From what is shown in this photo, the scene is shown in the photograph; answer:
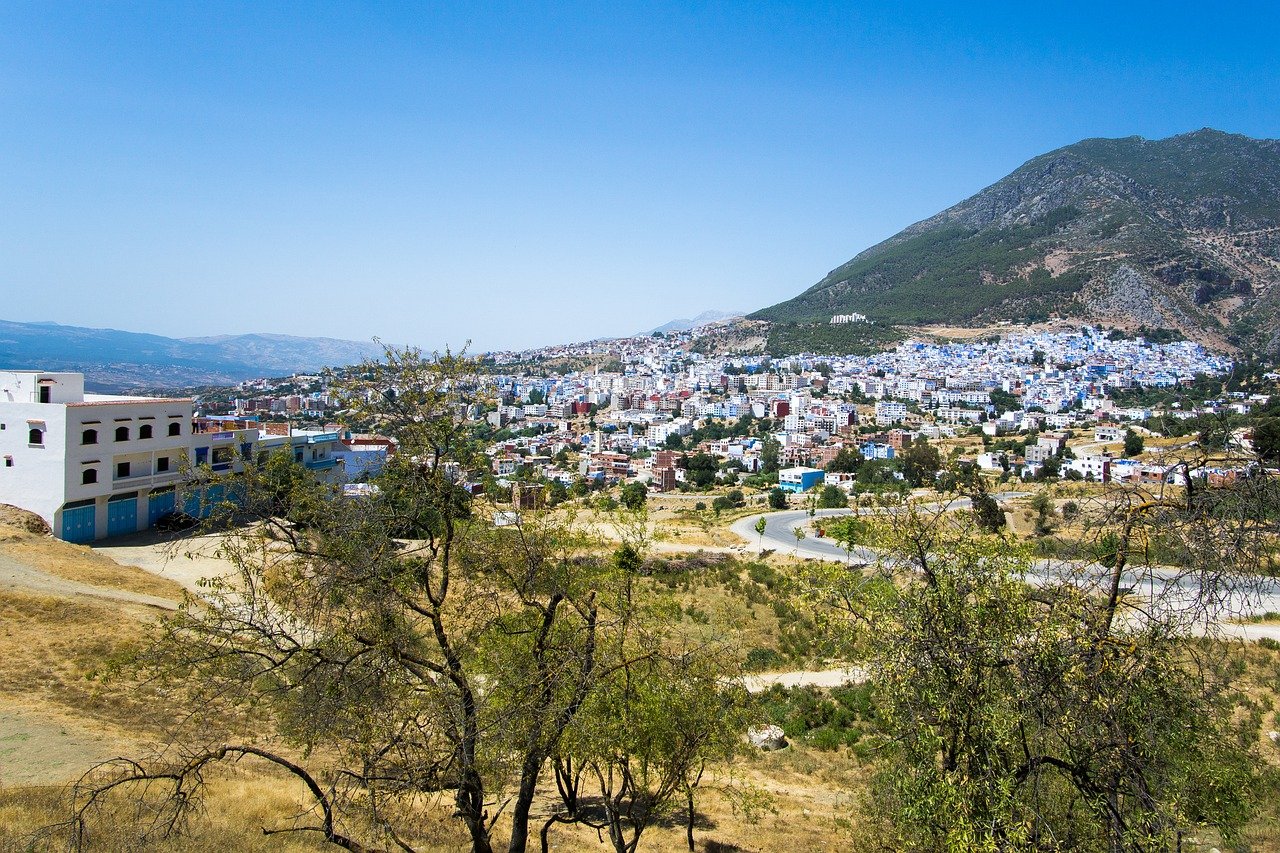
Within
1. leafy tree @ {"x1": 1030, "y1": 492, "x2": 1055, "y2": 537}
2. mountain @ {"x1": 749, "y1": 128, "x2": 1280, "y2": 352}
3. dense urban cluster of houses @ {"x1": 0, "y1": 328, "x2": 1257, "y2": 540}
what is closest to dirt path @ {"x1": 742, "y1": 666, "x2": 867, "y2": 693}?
dense urban cluster of houses @ {"x1": 0, "y1": 328, "x2": 1257, "y2": 540}

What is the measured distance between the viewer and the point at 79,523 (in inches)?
1009

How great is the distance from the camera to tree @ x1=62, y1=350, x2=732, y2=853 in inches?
214

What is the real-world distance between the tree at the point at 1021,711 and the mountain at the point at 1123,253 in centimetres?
14527

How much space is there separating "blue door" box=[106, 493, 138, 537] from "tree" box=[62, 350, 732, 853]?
2587 cm

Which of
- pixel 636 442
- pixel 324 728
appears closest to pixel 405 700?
pixel 324 728

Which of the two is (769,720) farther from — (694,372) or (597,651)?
(694,372)

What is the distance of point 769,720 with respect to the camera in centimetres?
1413

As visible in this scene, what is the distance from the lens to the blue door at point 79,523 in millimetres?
25234

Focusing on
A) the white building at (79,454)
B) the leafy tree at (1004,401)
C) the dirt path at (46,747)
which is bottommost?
the dirt path at (46,747)

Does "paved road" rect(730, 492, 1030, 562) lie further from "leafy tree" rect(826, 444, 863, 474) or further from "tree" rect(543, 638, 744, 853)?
"tree" rect(543, 638, 744, 853)

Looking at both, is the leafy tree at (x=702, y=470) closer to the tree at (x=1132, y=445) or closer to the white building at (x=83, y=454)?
the tree at (x=1132, y=445)

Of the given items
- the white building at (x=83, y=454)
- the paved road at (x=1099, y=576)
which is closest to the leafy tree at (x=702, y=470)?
the paved road at (x=1099, y=576)

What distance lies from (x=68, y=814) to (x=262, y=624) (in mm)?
3371

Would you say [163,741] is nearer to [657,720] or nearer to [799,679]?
[657,720]
